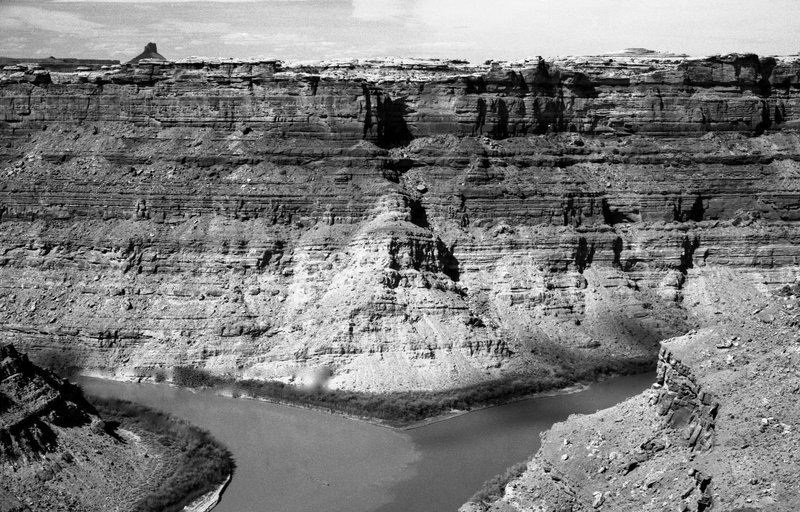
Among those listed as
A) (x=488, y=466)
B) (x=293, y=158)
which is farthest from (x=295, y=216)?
(x=488, y=466)

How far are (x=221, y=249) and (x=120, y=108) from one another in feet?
32.6

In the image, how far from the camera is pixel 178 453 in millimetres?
35875

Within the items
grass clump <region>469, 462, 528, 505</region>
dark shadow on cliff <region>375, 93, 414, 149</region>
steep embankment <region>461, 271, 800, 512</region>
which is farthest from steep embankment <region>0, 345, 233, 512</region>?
dark shadow on cliff <region>375, 93, 414, 149</region>

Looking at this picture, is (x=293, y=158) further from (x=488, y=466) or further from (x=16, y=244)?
(x=488, y=466)

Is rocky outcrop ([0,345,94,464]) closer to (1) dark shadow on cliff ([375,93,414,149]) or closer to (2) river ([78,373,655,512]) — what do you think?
(2) river ([78,373,655,512])

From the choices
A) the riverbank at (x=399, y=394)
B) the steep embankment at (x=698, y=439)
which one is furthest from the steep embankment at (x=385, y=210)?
the steep embankment at (x=698, y=439)

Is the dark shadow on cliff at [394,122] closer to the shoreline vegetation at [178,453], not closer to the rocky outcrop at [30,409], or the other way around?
the shoreline vegetation at [178,453]

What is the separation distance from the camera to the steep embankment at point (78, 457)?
31.1m

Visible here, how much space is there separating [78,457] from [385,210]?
20.2 m

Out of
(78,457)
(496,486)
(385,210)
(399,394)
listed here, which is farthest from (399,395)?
(78,457)

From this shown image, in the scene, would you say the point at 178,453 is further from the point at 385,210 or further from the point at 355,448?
the point at 385,210

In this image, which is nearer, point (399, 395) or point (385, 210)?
point (399, 395)

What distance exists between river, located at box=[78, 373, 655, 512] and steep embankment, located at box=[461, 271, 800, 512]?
603 cm

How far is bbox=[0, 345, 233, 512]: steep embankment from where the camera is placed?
31078 mm
